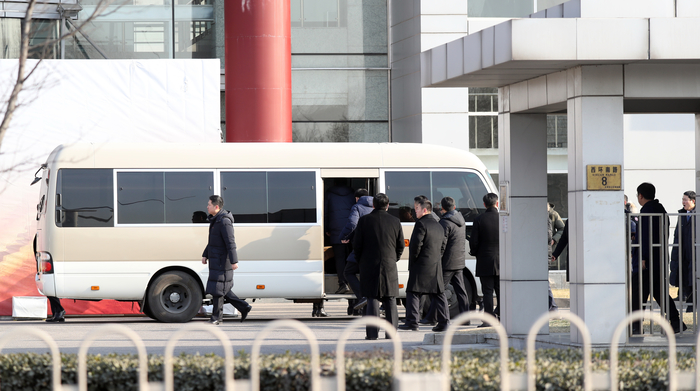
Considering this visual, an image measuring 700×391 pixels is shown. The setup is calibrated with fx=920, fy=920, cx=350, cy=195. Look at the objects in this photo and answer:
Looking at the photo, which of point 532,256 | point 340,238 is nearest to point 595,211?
point 532,256

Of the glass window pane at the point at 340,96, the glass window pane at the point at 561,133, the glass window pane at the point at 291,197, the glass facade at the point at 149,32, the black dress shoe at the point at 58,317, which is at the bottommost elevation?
the black dress shoe at the point at 58,317

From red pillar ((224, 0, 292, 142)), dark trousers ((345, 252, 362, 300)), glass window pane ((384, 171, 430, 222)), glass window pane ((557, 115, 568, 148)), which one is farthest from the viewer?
glass window pane ((557, 115, 568, 148))

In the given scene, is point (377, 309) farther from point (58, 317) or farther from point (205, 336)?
point (58, 317)

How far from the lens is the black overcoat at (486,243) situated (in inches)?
466

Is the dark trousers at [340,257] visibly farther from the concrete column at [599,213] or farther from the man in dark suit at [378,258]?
the concrete column at [599,213]

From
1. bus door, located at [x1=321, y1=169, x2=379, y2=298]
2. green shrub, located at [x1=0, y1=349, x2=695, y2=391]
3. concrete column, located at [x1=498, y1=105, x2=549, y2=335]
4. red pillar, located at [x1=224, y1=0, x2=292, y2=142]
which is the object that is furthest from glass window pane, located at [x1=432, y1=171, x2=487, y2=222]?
green shrub, located at [x1=0, y1=349, x2=695, y2=391]

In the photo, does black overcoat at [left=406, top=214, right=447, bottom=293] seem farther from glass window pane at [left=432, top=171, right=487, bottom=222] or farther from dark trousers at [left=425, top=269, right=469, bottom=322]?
glass window pane at [left=432, top=171, right=487, bottom=222]

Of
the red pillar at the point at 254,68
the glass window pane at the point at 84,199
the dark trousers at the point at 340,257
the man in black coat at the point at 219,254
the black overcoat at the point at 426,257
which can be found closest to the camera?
the black overcoat at the point at 426,257

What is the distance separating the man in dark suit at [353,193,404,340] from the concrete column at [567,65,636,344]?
275 centimetres

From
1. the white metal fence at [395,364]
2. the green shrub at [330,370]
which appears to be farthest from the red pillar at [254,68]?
the white metal fence at [395,364]

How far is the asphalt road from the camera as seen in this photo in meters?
9.75

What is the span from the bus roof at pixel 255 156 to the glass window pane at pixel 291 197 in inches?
6.8

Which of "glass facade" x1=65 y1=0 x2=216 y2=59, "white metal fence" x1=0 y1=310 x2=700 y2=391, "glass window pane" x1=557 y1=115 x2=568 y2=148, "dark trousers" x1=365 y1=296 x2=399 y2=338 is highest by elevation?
"glass facade" x1=65 y1=0 x2=216 y2=59

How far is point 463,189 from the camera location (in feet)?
45.1
